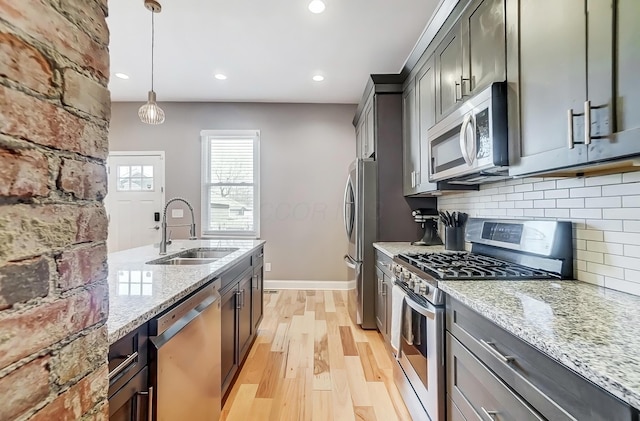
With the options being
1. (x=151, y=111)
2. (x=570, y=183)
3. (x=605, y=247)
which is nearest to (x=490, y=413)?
(x=605, y=247)

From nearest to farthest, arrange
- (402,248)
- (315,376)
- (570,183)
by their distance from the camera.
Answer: (570,183)
(315,376)
(402,248)

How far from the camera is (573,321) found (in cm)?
87

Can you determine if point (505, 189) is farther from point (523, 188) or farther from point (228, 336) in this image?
point (228, 336)

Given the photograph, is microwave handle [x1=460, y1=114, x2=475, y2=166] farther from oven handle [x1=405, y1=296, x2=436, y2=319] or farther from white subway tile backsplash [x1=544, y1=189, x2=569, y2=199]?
oven handle [x1=405, y1=296, x2=436, y2=319]

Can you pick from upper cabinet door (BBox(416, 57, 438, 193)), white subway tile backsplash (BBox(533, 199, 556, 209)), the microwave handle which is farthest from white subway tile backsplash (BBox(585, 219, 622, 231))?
upper cabinet door (BBox(416, 57, 438, 193))

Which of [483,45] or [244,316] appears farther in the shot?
[244,316]

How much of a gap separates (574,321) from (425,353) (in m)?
0.79

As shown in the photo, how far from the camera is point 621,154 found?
34.9 inches

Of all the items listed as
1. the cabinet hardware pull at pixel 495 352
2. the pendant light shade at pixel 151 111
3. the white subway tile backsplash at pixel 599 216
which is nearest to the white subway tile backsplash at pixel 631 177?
the white subway tile backsplash at pixel 599 216

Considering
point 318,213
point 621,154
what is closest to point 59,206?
point 621,154

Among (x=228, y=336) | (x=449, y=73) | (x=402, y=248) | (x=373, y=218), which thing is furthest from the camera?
(x=373, y=218)

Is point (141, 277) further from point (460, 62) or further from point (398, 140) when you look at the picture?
point (398, 140)

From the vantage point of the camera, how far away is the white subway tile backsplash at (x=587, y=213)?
50.9 inches

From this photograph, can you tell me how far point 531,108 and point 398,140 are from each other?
1.82m
